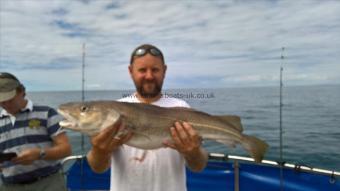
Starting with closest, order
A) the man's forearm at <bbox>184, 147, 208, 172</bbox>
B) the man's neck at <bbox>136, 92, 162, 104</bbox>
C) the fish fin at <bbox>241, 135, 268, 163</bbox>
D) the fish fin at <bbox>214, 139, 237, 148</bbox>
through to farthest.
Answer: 1. the man's forearm at <bbox>184, 147, 208, 172</bbox>
2. the man's neck at <bbox>136, 92, 162, 104</bbox>
3. the fish fin at <bbox>214, 139, 237, 148</bbox>
4. the fish fin at <bbox>241, 135, 268, 163</bbox>

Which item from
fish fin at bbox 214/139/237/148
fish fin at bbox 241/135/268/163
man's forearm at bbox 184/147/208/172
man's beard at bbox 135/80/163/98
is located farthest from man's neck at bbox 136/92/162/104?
fish fin at bbox 241/135/268/163

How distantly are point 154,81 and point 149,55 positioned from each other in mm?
266

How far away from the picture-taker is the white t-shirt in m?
3.26

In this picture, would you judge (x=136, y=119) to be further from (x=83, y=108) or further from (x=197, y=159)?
(x=197, y=159)

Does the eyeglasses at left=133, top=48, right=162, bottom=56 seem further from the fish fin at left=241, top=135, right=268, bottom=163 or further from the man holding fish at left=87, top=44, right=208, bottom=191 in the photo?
the fish fin at left=241, top=135, right=268, bottom=163

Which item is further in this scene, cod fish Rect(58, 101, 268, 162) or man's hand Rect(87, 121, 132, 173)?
cod fish Rect(58, 101, 268, 162)

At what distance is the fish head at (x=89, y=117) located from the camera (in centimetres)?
332

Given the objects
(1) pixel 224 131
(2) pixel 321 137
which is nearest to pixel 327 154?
(2) pixel 321 137

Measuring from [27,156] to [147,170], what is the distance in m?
1.82

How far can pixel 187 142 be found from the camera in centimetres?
326

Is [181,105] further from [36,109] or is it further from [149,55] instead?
[36,109]

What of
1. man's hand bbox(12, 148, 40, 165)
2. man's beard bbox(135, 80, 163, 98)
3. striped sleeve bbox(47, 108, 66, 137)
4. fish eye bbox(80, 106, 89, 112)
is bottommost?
man's hand bbox(12, 148, 40, 165)

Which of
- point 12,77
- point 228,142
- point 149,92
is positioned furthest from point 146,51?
point 12,77

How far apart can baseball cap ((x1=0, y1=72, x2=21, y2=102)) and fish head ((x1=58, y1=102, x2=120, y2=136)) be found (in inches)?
56.9
